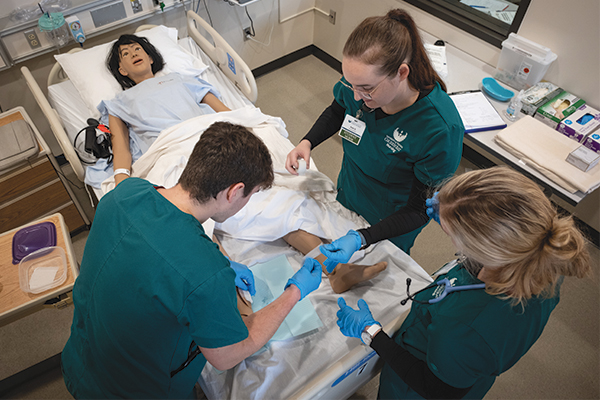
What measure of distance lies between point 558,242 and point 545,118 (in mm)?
1671

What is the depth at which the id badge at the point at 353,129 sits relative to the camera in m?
1.56

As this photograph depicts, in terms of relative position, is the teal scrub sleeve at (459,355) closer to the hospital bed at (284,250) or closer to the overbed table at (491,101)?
the hospital bed at (284,250)

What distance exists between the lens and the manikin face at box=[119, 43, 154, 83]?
7.74 feet

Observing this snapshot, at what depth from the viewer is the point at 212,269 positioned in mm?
982

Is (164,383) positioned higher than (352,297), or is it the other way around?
(164,383)

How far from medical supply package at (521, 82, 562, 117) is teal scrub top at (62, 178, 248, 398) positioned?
2.05 metres

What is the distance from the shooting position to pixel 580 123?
213 cm

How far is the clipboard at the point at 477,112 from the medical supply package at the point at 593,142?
1.31ft

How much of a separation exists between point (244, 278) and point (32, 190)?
1.49m

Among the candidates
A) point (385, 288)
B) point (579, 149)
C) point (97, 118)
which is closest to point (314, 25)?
point (97, 118)

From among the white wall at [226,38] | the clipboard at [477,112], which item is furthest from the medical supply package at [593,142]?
the white wall at [226,38]

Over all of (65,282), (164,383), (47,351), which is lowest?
(47,351)

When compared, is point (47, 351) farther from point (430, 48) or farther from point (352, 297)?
point (430, 48)

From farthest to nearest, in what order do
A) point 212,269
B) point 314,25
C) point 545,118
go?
point 314,25 → point 545,118 → point 212,269
